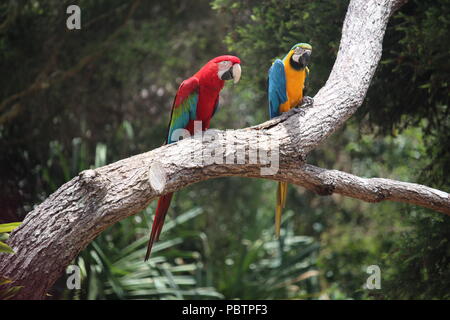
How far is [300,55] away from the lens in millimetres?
2992

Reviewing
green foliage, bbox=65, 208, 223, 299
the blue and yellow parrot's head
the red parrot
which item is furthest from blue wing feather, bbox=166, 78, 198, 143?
green foliage, bbox=65, 208, 223, 299

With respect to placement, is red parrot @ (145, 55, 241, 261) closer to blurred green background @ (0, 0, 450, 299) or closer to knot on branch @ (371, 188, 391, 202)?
blurred green background @ (0, 0, 450, 299)

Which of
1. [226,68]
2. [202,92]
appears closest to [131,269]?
[202,92]

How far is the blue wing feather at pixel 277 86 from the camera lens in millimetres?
3088

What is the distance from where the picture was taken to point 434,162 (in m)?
4.11

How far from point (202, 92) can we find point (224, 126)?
11.1ft

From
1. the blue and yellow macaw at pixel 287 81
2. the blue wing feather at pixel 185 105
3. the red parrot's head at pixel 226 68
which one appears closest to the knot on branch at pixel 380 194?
the blue and yellow macaw at pixel 287 81

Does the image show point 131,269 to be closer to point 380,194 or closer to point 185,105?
point 185,105

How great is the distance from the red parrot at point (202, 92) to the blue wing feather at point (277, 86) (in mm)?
249

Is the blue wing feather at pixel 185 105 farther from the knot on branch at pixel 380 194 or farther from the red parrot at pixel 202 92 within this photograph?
the knot on branch at pixel 380 194

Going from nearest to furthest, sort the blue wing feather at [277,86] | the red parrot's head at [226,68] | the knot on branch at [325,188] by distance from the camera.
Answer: the knot on branch at [325,188], the red parrot's head at [226,68], the blue wing feather at [277,86]

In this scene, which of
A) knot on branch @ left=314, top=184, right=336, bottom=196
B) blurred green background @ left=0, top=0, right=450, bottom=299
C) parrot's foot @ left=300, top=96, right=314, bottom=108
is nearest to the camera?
knot on branch @ left=314, top=184, right=336, bottom=196

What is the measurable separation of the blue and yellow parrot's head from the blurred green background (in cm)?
74

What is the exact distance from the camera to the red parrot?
9.86 feet
